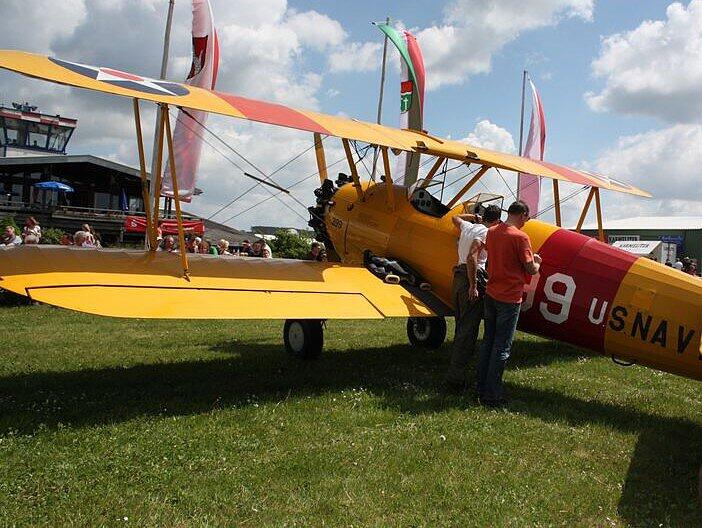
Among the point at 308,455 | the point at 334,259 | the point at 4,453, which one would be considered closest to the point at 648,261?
the point at 308,455

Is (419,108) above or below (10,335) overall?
above

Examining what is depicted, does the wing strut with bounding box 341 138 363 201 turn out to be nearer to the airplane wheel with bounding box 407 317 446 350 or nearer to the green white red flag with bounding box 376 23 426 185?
the airplane wheel with bounding box 407 317 446 350

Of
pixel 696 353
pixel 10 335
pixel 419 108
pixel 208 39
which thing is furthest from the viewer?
pixel 419 108

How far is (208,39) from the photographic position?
14938 millimetres

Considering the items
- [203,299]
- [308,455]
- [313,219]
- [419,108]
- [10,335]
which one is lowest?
[10,335]

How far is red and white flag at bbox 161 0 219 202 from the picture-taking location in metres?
13.9

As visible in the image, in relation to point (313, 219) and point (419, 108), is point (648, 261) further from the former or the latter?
point (419, 108)

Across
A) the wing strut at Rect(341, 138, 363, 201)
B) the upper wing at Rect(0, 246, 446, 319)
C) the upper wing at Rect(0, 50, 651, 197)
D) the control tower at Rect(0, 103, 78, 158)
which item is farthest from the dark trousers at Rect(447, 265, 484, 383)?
the control tower at Rect(0, 103, 78, 158)

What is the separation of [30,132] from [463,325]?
44.1 meters

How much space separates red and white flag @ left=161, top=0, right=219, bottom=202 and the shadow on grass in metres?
7.65

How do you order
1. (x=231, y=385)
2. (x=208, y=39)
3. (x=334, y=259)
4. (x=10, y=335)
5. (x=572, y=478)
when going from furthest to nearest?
1. (x=208, y=39)
2. (x=334, y=259)
3. (x=10, y=335)
4. (x=231, y=385)
5. (x=572, y=478)

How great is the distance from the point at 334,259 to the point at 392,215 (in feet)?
5.53

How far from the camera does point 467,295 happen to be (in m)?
5.86

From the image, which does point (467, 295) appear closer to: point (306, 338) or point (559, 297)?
point (559, 297)
